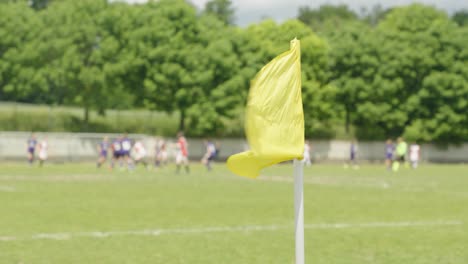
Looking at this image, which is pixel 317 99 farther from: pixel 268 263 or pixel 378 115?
pixel 268 263

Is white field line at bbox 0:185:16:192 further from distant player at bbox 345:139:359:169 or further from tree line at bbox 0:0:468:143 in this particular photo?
tree line at bbox 0:0:468:143

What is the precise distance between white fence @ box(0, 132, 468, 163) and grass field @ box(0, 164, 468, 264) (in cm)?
2942

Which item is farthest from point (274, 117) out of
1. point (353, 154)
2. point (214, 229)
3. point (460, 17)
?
point (460, 17)

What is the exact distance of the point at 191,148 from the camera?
69812 mm

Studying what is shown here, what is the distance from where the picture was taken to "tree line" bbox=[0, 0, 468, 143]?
66688 millimetres

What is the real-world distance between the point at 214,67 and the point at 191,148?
7081mm

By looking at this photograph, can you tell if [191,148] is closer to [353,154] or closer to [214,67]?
[214,67]

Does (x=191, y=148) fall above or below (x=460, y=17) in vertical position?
below

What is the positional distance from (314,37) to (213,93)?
1251 cm

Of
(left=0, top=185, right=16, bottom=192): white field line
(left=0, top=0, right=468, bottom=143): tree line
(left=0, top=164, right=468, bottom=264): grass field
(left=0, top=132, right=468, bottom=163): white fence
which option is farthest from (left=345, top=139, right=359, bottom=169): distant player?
(left=0, top=185, right=16, bottom=192): white field line

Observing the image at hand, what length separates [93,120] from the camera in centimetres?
7056

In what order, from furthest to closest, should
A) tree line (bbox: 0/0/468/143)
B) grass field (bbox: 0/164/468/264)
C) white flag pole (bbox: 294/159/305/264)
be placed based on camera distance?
tree line (bbox: 0/0/468/143) < grass field (bbox: 0/164/468/264) < white flag pole (bbox: 294/159/305/264)

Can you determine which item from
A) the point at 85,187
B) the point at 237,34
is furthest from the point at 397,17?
the point at 85,187

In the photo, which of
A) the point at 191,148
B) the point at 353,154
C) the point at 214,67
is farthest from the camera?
the point at 191,148
